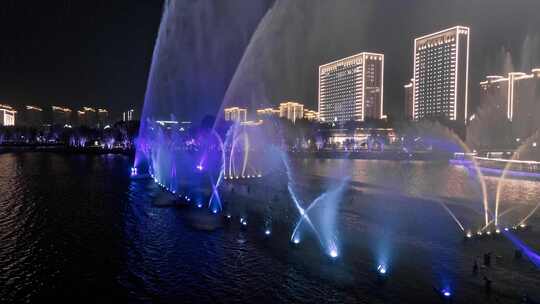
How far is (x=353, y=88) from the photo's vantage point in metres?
170

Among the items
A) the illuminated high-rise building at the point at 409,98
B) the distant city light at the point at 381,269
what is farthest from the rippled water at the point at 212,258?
the illuminated high-rise building at the point at 409,98

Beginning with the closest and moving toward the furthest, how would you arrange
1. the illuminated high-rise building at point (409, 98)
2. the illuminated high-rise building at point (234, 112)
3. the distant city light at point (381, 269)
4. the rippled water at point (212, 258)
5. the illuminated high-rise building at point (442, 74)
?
the rippled water at point (212, 258) → the distant city light at point (381, 269) → the illuminated high-rise building at point (442, 74) → the illuminated high-rise building at point (409, 98) → the illuminated high-rise building at point (234, 112)

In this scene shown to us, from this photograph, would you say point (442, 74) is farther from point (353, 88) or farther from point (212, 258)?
point (212, 258)

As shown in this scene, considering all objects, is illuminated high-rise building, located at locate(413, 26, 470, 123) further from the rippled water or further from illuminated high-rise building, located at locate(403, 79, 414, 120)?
the rippled water

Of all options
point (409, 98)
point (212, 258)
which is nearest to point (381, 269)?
point (212, 258)

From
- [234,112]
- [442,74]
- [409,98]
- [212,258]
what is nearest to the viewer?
[212,258]

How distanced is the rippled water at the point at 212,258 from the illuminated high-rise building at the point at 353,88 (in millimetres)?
145046

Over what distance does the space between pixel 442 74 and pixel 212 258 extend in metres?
136

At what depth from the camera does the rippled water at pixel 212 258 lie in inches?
467

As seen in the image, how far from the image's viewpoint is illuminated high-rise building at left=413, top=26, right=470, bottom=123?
12962cm

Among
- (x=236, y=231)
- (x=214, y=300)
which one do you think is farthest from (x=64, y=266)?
(x=236, y=231)

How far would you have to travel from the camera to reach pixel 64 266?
13.7 m

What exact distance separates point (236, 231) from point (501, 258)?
395 inches

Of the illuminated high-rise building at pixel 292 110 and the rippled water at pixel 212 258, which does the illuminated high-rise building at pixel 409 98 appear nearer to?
the illuminated high-rise building at pixel 292 110
